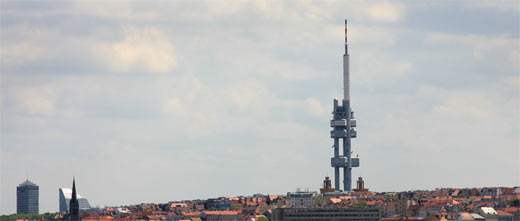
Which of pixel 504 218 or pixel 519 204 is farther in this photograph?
pixel 519 204

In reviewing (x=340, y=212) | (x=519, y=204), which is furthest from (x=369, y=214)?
(x=519, y=204)

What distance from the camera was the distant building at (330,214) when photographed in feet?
612

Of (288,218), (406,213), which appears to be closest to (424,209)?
(406,213)

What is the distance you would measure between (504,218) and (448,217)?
6.88 m

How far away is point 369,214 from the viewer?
186m

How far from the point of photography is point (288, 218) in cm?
19125

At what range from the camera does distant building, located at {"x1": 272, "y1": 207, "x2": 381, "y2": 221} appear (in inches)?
7343

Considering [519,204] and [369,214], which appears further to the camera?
[519,204]

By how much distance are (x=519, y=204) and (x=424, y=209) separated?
1376 cm

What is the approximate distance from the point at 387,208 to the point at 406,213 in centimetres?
299

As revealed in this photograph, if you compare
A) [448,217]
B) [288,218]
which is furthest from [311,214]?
[448,217]

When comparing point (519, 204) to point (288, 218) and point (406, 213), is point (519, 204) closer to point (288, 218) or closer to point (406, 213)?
point (406, 213)

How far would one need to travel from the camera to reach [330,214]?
7475 inches

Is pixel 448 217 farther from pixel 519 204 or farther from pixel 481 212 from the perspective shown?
pixel 519 204
